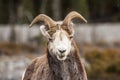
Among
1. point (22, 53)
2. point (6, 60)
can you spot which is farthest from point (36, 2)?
point (6, 60)

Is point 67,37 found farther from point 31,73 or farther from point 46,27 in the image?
point 31,73

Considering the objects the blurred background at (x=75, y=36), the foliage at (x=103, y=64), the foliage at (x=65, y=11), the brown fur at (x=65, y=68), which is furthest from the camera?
the foliage at (x=65, y=11)

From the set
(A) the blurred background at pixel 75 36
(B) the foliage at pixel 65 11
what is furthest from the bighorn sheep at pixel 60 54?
(B) the foliage at pixel 65 11

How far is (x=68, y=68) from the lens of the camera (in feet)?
57.4

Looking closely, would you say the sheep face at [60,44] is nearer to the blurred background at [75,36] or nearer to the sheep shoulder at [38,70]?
the sheep shoulder at [38,70]

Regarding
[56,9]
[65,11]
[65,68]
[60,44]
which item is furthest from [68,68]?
[65,11]

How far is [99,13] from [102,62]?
23943mm

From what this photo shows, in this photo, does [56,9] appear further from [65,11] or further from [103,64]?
[103,64]

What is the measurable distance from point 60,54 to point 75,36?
107 ft

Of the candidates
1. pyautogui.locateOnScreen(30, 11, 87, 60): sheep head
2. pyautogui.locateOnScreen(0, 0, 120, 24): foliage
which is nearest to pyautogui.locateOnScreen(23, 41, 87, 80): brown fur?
pyautogui.locateOnScreen(30, 11, 87, 60): sheep head

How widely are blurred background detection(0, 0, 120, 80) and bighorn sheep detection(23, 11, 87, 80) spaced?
16430 mm

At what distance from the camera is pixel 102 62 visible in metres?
40.7

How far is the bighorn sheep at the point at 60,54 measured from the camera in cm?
1677

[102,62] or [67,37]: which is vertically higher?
[67,37]
